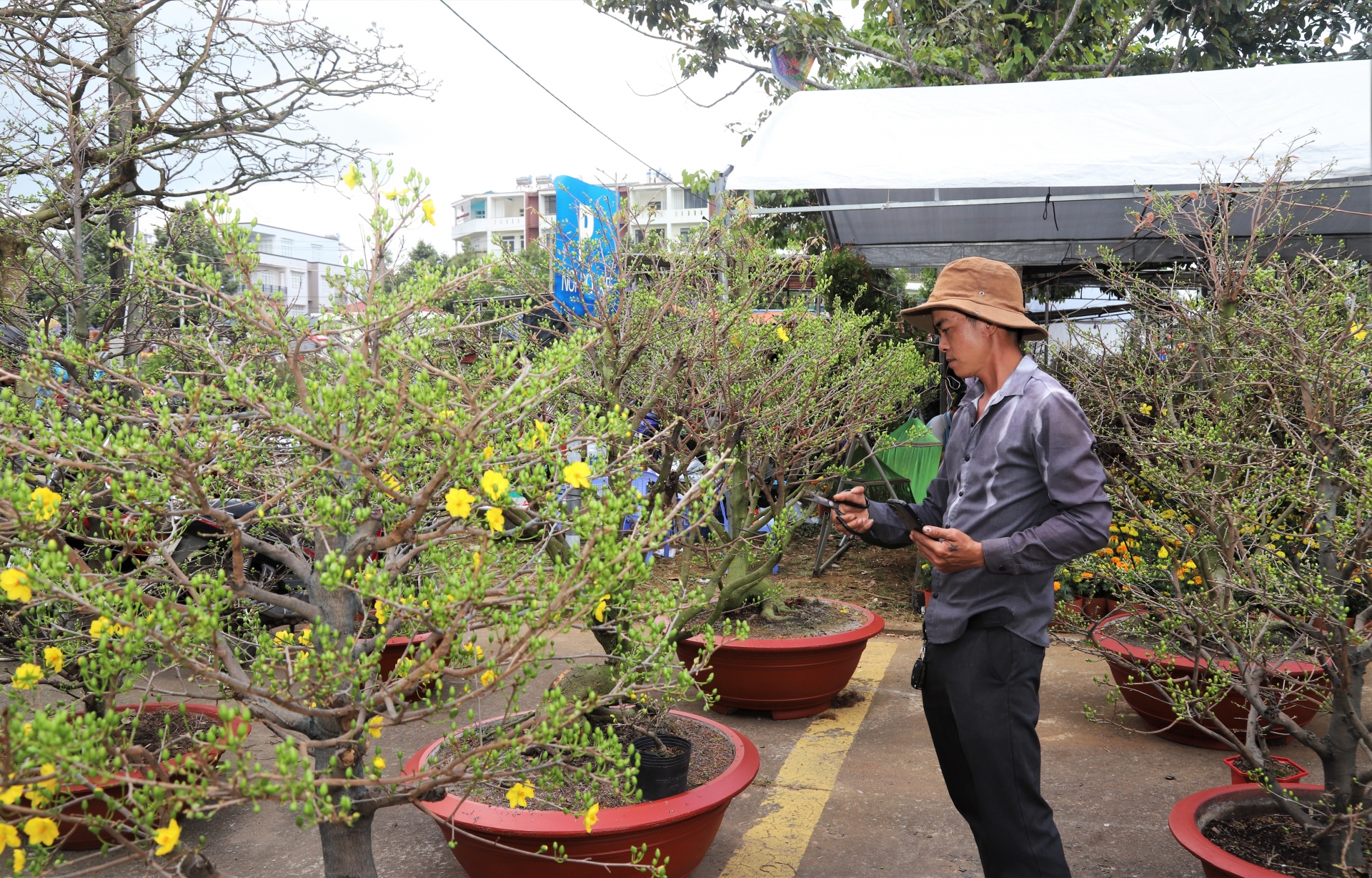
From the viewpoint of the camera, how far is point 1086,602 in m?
5.82

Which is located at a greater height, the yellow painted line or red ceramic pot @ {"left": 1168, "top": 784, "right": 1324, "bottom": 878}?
red ceramic pot @ {"left": 1168, "top": 784, "right": 1324, "bottom": 878}

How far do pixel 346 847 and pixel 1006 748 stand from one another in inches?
57.6

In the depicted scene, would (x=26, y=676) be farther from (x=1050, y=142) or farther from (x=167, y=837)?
(x=1050, y=142)

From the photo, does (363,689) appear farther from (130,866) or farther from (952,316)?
(130,866)

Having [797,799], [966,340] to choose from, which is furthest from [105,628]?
[797,799]

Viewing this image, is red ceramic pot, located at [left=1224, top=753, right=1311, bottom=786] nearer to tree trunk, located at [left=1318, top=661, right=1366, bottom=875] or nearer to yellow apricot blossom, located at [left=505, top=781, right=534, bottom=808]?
tree trunk, located at [left=1318, top=661, right=1366, bottom=875]

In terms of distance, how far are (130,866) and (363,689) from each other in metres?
2.07

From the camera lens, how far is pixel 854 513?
2.48 m

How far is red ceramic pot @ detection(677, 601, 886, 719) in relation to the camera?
408 centimetres

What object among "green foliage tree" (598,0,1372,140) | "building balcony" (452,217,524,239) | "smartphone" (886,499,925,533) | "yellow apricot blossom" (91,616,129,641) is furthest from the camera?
"building balcony" (452,217,524,239)

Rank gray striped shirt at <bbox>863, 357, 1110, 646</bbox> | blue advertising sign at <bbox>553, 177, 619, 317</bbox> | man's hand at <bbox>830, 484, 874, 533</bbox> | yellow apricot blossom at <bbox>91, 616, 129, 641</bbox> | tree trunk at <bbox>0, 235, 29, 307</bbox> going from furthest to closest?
blue advertising sign at <bbox>553, 177, 619, 317</bbox>
tree trunk at <bbox>0, 235, 29, 307</bbox>
man's hand at <bbox>830, 484, 874, 533</bbox>
gray striped shirt at <bbox>863, 357, 1110, 646</bbox>
yellow apricot blossom at <bbox>91, 616, 129, 641</bbox>

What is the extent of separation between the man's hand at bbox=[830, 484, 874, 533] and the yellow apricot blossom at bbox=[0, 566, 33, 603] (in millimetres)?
1785

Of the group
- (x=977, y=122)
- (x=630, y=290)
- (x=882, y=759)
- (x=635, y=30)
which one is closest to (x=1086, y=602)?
(x=882, y=759)

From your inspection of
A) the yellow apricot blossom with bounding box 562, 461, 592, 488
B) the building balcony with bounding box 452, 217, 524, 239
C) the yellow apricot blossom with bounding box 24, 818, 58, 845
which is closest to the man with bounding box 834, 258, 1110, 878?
the yellow apricot blossom with bounding box 562, 461, 592, 488
